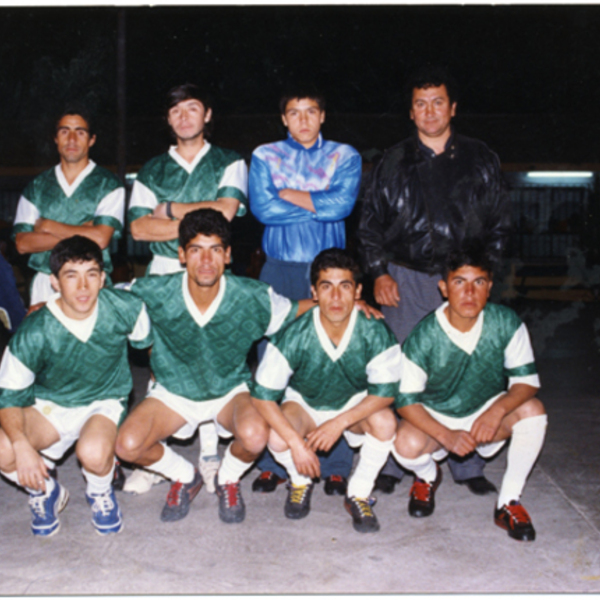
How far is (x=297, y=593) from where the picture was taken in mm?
2562

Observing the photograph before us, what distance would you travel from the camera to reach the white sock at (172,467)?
3289 millimetres

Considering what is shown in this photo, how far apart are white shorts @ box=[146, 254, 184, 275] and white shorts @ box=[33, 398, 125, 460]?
2.58ft

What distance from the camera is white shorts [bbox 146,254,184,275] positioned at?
369 cm

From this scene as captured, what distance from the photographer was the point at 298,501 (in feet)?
10.7

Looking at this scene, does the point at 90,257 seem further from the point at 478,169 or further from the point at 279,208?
the point at 478,169

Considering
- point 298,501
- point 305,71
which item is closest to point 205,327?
point 298,501

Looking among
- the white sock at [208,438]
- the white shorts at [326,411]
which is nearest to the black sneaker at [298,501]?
the white shorts at [326,411]

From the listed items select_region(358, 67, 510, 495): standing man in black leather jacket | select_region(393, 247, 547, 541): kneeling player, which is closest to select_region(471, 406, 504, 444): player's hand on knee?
select_region(393, 247, 547, 541): kneeling player

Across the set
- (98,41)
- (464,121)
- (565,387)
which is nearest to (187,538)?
(565,387)

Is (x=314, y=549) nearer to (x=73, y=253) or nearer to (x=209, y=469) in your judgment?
(x=209, y=469)

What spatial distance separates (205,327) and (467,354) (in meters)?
1.23

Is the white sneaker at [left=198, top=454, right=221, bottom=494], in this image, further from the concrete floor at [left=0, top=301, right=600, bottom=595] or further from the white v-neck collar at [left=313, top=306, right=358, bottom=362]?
the white v-neck collar at [left=313, top=306, right=358, bottom=362]

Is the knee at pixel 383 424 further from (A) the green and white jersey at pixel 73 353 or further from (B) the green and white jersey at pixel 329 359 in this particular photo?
(A) the green and white jersey at pixel 73 353

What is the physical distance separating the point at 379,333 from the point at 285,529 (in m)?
0.96
